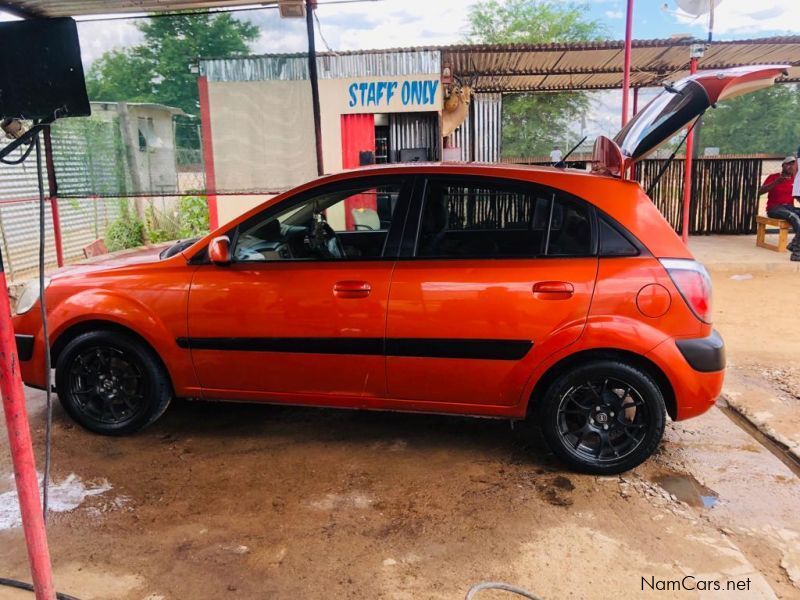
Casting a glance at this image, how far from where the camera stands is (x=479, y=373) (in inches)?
135

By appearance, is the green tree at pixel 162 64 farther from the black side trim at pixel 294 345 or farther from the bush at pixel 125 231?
the bush at pixel 125 231

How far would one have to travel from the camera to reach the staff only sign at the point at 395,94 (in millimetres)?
11195

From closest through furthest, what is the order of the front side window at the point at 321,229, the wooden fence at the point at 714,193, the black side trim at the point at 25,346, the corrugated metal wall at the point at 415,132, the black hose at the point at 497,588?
the black hose at the point at 497,588, the front side window at the point at 321,229, the black side trim at the point at 25,346, the wooden fence at the point at 714,193, the corrugated metal wall at the point at 415,132

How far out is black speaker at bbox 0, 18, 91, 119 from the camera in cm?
215

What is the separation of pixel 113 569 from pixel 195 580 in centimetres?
39

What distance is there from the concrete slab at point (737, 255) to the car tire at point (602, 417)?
657 cm

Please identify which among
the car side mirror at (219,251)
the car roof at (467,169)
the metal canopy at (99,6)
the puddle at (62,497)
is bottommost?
the puddle at (62,497)

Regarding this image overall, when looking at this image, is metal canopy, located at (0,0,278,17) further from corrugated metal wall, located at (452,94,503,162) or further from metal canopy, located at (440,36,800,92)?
corrugated metal wall, located at (452,94,503,162)

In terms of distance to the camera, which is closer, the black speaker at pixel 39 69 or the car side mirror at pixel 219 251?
the black speaker at pixel 39 69

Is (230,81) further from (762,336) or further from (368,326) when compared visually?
(762,336)

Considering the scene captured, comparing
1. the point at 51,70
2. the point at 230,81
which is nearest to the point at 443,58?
the point at 230,81

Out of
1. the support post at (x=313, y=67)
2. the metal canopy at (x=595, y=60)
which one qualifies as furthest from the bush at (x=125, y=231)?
the support post at (x=313, y=67)

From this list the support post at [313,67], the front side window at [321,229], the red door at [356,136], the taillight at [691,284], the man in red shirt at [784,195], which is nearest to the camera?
the taillight at [691,284]

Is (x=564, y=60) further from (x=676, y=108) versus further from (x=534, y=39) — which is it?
(x=534, y=39)
